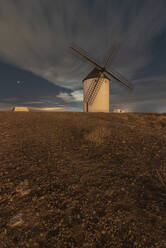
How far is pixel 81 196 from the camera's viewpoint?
2.68 meters

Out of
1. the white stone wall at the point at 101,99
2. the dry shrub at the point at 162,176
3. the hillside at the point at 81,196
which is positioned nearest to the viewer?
the hillside at the point at 81,196

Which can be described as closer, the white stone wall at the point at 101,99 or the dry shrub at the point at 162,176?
the dry shrub at the point at 162,176

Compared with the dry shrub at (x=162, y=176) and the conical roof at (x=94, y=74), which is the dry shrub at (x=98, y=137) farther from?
the conical roof at (x=94, y=74)

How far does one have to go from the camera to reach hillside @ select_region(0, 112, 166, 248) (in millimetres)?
1901

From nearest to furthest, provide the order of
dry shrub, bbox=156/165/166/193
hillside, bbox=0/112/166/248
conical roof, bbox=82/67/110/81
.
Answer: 1. hillside, bbox=0/112/166/248
2. dry shrub, bbox=156/165/166/193
3. conical roof, bbox=82/67/110/81

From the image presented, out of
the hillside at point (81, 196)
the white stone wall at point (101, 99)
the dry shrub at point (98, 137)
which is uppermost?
the white stone wall at point (101, 99)

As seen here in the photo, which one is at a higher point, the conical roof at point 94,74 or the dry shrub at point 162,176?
the conical roof at point 94,74

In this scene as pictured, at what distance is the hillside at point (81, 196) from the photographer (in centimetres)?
190

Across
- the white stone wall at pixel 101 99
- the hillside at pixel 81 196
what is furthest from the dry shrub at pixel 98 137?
the white stone wall at pixel 101 99

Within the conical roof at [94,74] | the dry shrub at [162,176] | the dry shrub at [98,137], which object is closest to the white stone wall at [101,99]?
the conical roof at [94,74]

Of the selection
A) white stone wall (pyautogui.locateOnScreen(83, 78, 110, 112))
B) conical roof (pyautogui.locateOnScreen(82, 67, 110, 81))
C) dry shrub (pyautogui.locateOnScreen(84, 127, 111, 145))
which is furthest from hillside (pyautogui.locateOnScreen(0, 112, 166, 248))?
conical roof (pyautogui.locateOnScreen(82, 67, 110, 81))

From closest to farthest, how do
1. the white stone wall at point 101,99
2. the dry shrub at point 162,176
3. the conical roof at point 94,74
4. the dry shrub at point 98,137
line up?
the dry shrub at point 162,176 < the dry shrub at point 98,137 < the white stone wall at point 101,99 < the conical roof at point 94,74

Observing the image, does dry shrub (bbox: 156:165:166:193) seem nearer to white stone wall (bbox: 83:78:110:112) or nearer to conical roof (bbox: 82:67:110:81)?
white stone wall (bbox: 83:78:110:112)

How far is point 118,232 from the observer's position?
1.99 m
